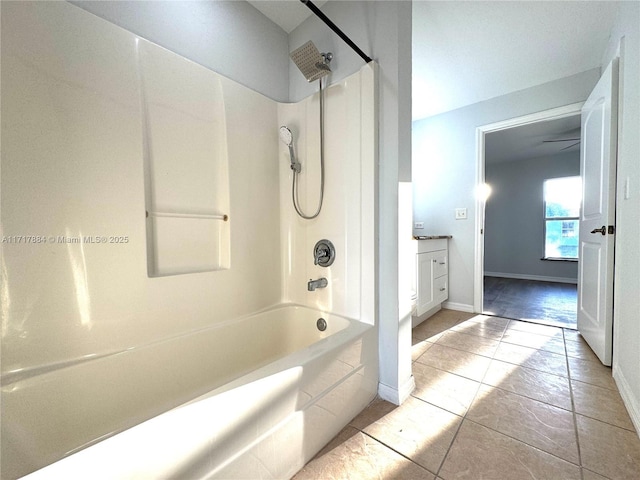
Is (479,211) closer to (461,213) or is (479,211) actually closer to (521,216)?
(461,213)

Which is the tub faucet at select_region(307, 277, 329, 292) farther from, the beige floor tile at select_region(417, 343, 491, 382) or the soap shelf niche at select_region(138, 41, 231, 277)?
the beige floor tile at select_region(417, 343, 491, 382)

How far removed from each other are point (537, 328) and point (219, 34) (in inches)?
130

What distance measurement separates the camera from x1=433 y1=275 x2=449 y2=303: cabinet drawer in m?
2.50

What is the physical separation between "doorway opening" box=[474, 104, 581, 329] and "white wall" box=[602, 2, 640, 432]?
1452 millimetres

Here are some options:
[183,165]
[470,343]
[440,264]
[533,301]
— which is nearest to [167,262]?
[183,165]

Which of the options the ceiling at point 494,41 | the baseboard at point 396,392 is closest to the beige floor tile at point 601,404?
the baseboard at point 396,392

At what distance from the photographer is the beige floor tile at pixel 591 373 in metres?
1.41

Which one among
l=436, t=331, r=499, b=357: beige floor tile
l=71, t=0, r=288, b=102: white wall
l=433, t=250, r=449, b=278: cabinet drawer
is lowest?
l=436, t=331, r=499, b=357: beige floor tile

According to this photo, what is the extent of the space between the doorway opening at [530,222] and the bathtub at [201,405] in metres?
2.49

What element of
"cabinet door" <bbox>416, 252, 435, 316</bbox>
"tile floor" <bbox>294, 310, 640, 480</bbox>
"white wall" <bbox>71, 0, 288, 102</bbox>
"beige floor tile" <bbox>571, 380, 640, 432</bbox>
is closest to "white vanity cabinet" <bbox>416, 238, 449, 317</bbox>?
"cabinet door" <bbox>416, 252, 435, 316</bbox>

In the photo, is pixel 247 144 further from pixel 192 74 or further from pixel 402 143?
pixel 402 143

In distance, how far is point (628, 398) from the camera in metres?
1.19

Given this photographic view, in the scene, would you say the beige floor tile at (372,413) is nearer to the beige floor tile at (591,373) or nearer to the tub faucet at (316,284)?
the tub faucet at (316,284)

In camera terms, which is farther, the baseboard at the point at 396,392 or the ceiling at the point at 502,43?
the ceiling at the point at 502,43
